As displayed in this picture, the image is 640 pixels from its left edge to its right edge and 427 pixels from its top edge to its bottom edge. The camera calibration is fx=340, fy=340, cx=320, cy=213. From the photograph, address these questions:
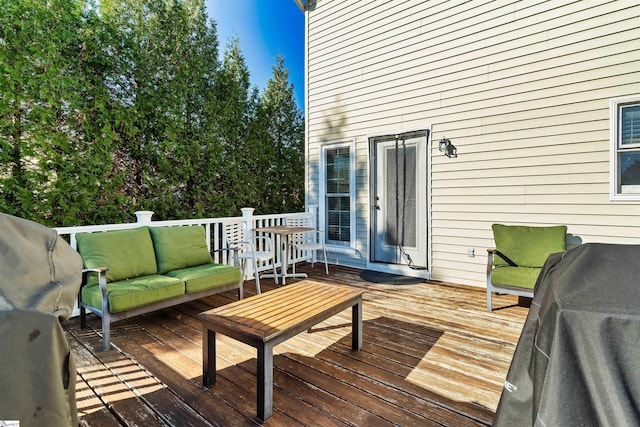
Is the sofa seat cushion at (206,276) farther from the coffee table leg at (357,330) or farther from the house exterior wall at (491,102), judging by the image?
the house exterior wall at (491,102)

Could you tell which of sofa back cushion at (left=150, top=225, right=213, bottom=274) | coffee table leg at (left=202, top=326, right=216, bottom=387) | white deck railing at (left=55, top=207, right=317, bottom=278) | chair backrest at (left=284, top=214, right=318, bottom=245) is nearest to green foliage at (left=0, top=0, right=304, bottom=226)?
white deck railing at (left=55, top=207, right=317, bottom=278)

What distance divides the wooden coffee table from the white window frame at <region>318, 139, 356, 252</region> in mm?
3222

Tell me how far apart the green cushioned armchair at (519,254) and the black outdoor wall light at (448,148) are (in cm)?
128

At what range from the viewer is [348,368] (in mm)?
2436

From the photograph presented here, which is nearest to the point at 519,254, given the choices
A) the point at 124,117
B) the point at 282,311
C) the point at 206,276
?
the point at 282,311

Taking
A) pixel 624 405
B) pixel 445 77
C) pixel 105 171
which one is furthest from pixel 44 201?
pixel 445 77

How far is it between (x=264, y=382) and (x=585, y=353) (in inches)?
60.4

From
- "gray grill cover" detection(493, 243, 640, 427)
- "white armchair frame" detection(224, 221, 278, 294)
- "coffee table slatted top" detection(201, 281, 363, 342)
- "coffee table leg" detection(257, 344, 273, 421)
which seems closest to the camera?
"gray grill cover" detection(493, 243, 640, 427)

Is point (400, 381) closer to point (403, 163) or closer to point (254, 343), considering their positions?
point (254, 343)

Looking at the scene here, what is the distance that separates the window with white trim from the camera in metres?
6.04

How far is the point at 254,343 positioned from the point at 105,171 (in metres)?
3.71

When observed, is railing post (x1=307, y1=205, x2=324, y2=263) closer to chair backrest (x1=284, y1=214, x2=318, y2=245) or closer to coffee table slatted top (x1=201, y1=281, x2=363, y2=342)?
chair backrest (x1=284, y1=214, x2=318, y2=245)

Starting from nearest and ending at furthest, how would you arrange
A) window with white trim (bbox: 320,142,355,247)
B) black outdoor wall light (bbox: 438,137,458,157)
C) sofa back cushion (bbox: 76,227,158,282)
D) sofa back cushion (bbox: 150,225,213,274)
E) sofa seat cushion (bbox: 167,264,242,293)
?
sofa back cushion (bbox: 76,227,158,282), sofa seat cushion (bbox: 167,264,242,293), sofa back cushion (bbox: 150,225,213,274), black outdoor wall light (bbox: 438,137,458,157), window with white trim (bbox: 320,142,355,247)

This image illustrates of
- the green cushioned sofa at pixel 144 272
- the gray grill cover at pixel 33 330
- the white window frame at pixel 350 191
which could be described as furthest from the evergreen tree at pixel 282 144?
the gray grill cover at pixel 33 330
